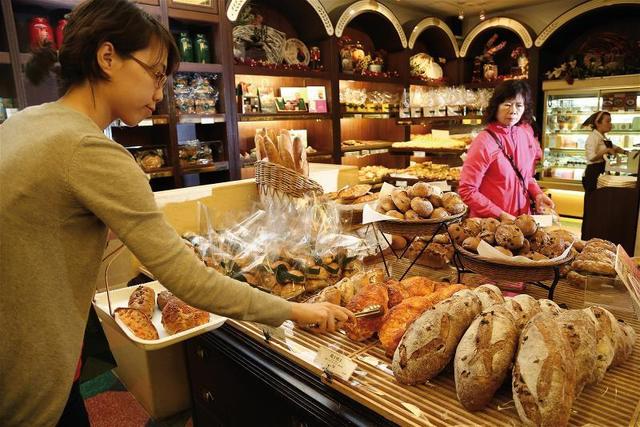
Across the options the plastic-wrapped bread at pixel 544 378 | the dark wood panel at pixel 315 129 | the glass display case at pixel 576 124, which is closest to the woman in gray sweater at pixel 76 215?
the plastic-wrapped bread at pixel 544 378

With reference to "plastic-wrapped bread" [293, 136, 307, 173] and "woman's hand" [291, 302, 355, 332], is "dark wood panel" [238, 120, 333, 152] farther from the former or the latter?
"woman's hand" [291, 302, 355, 332]

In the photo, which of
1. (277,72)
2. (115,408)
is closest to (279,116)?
(277,72)

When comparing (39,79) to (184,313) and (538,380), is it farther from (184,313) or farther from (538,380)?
(538,380)

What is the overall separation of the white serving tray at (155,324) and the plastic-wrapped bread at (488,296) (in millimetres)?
719

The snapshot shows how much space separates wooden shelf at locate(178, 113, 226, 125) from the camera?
3.63 metres

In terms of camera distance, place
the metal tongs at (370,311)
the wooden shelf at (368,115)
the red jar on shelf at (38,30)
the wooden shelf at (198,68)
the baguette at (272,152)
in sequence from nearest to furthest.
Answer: the metal tongs at (370,311) → the baguette at (272,152) → the red jar on shelf at (38,30) → the wooden shelf at (198,68) → the wooden shelf at (368,115)

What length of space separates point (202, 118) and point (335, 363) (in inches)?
122

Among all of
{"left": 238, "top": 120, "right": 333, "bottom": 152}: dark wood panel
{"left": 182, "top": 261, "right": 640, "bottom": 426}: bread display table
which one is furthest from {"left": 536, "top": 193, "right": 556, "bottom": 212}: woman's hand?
{"left": 238, "top": 120, "right": 333, "bottom": 152}: dark wood panel

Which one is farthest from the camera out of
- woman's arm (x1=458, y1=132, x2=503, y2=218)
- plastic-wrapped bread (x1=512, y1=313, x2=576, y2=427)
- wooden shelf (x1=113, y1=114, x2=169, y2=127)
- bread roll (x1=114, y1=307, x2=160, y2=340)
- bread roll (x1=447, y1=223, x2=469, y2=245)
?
wooden shelf (x1=113, y1=114, x2=169, y2=127)

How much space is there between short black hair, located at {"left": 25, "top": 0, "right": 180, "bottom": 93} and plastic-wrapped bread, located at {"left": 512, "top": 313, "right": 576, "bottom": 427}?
3.16 ft

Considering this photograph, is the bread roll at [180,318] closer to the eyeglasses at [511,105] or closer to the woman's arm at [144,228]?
the woman's arm at [144,228]

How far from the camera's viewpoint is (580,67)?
19.0ft

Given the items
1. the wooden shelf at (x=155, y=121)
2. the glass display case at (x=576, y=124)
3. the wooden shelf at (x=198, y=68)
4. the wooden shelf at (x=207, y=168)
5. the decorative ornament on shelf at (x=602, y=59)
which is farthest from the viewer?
the glass display case at (x=576, y=124)

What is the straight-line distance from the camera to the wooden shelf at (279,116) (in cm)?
404
